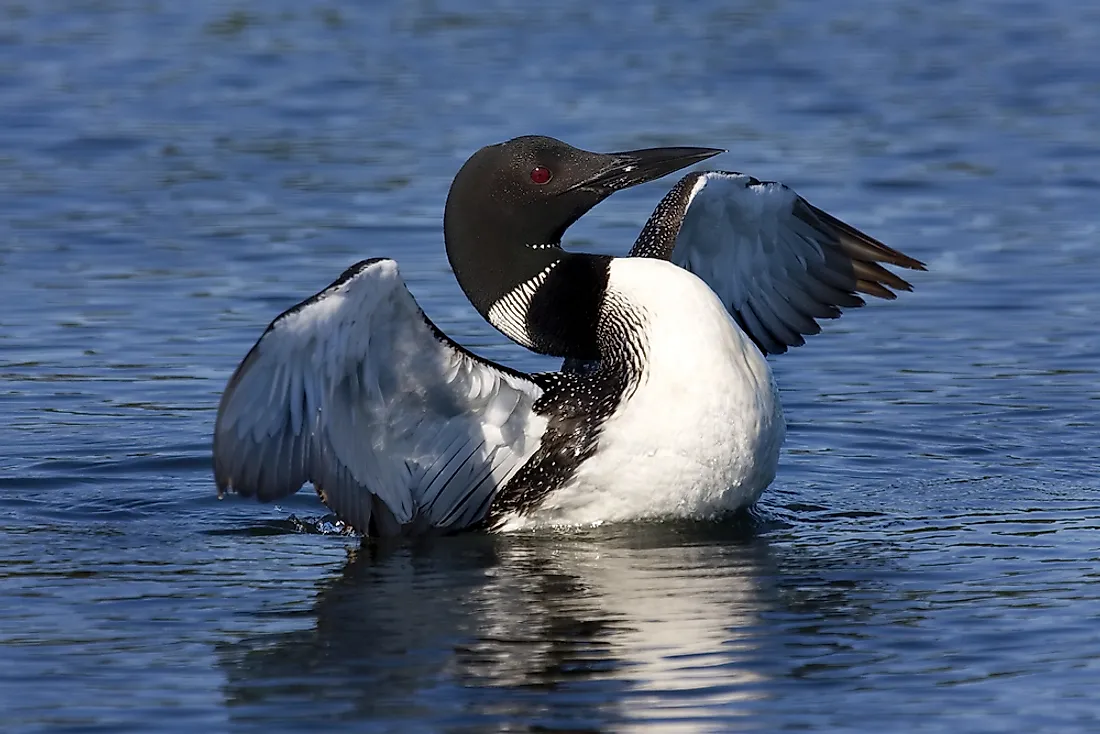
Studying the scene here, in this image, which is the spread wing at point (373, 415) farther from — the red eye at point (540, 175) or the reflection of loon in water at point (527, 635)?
the red eye at point (540, 175)

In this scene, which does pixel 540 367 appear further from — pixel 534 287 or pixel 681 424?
pixel 681 424

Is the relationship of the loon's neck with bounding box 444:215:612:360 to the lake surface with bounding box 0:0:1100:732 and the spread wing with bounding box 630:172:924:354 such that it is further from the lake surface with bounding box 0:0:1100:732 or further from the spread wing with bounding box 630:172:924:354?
the lake surface with bounding box 0:0:1100:732

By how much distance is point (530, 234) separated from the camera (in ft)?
22.7

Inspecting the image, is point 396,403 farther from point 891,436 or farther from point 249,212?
point 249,212

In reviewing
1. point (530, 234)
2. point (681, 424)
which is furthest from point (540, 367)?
point (681, 424)

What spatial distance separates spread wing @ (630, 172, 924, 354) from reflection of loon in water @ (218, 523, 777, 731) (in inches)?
53.6

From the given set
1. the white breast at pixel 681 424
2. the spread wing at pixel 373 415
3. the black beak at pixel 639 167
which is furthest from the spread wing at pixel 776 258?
the spread wing at pixel 373 415

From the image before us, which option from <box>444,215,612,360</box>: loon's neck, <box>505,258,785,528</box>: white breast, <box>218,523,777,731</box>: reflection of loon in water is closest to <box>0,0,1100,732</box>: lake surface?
<box>218,523,777,731</box>: reflection of loon in water

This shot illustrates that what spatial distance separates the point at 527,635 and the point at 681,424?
3.84 feet

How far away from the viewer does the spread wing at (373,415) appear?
589 centimetres

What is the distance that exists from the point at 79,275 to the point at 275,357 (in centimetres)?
475

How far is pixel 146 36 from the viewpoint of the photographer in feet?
54.6

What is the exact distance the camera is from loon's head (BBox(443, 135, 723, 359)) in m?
6.79

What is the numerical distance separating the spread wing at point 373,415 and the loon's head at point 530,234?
1.20 feet
